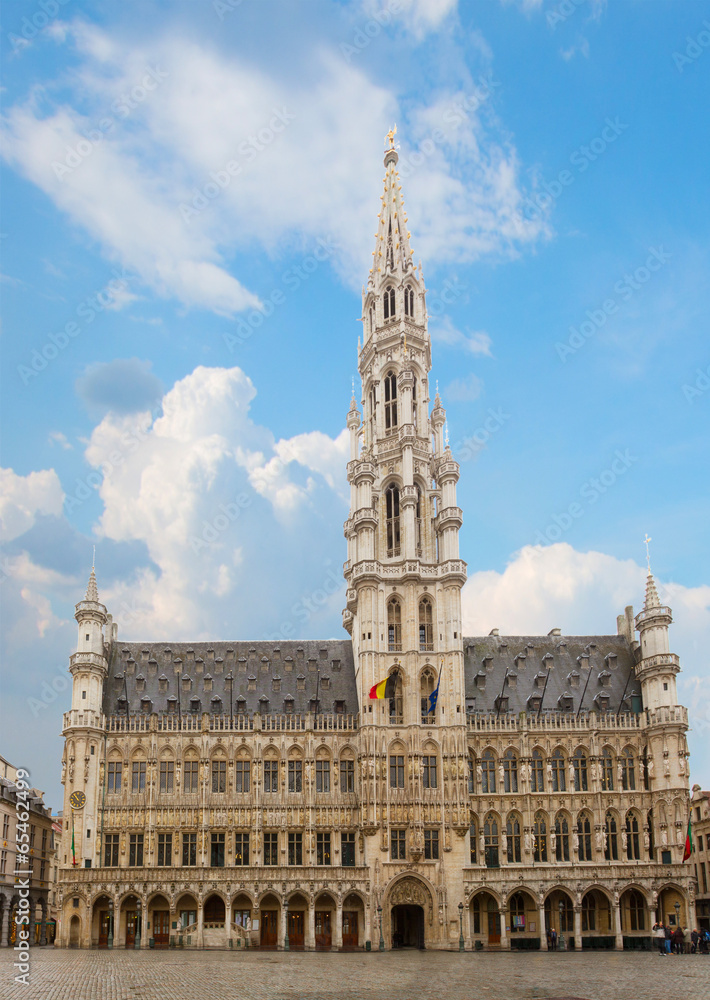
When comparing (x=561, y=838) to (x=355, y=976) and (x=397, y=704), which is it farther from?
(x=355, y=976)

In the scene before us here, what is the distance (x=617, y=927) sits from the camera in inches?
3039

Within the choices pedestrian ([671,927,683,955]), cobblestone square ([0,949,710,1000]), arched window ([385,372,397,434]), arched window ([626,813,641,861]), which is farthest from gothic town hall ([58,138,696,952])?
cobblestone square ([0,949,710,1000])

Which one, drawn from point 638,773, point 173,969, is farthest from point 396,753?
point 173,969

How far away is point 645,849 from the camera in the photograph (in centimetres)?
8150

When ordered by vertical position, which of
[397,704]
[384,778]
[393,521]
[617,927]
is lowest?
[617,927]

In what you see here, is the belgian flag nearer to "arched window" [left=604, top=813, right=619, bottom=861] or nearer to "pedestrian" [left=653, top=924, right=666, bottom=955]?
"arched window" [left=604, top=813, right=619, bottom=861]

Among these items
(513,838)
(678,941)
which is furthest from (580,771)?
(678,941)

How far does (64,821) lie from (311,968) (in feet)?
116

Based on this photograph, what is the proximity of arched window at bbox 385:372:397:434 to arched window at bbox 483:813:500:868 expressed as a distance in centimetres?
3878

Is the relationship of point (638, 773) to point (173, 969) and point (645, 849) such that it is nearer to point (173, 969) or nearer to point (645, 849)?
point (645, 849)

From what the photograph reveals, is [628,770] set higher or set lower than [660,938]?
higher

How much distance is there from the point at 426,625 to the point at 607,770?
20463mm

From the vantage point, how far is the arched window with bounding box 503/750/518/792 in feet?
276

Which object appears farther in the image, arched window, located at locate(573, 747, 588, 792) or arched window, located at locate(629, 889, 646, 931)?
arched window, located at locate(573, 747, 588, 792)
